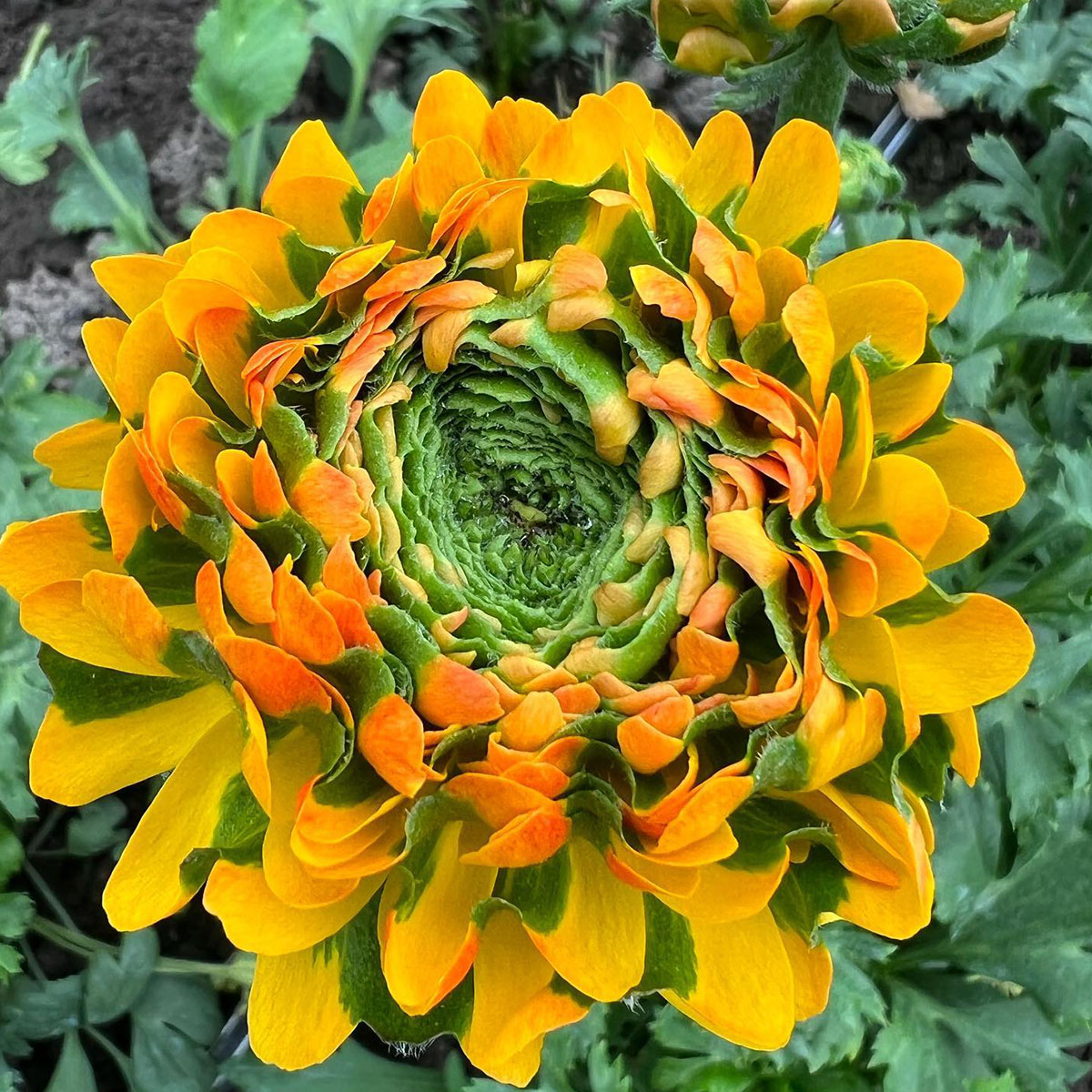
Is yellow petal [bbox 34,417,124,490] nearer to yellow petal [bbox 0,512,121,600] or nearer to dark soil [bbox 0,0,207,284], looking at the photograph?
yellow petal [bbox 0,512,121,600]

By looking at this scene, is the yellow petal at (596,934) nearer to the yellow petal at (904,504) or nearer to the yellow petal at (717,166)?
the yellow petal at (904,504)

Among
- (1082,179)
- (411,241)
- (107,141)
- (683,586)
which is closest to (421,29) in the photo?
(107,141)

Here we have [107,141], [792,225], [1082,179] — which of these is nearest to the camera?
[792,225]

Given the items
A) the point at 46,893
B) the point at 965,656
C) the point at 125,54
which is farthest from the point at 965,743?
the point at 125,54

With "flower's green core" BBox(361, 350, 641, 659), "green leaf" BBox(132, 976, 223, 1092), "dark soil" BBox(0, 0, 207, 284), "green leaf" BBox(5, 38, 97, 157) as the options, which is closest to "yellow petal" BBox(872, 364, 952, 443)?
"flower's green core" BBox(361, 350, 641, 659)

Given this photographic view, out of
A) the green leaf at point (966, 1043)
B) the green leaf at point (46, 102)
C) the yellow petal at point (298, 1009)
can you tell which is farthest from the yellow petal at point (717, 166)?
the green leaf at point (46, 102)

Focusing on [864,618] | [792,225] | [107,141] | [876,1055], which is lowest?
[876,1055]

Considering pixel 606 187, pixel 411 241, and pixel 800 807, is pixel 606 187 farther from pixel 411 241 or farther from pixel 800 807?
pixel 800 807
